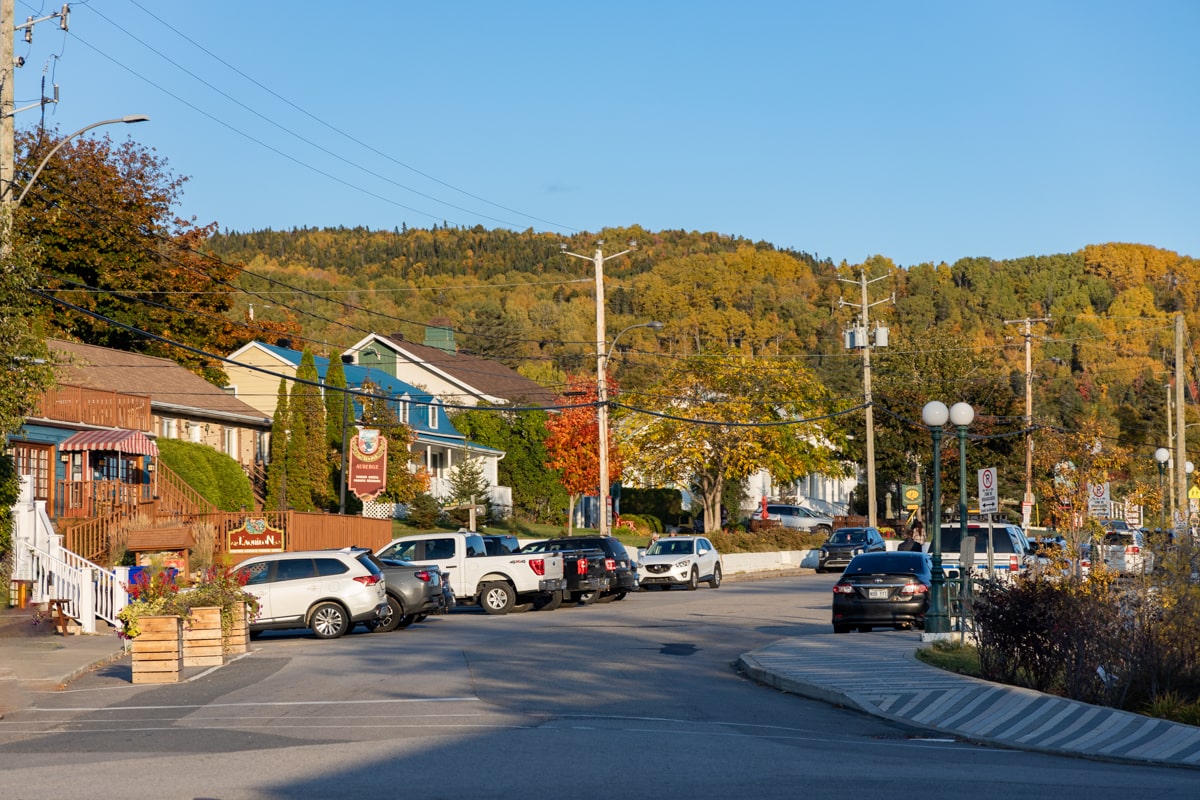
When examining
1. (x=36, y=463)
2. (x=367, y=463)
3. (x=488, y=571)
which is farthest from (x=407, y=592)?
(x=367, y=463)

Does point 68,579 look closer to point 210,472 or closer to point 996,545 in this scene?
point 210,472

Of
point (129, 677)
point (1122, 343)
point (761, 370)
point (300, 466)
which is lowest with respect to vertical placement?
point (129, 677)

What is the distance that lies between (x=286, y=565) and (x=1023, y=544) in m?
16.3

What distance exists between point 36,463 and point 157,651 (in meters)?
19.6

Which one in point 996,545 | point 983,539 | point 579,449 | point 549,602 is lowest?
point 549,602

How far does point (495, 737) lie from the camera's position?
1212cm

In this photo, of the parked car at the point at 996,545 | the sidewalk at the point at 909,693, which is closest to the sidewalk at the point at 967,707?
the sidewalk at the point at 909,693

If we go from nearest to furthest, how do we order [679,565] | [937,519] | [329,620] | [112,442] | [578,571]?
[937,519]
[329,620]
[578,571]
[112,442]
[679,565]

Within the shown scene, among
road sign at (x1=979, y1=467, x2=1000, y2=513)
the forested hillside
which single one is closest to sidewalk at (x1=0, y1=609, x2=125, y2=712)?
road sign at (x1=979, y1=467, x2=1000, y2=513)

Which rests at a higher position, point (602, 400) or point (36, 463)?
point (602, 400)

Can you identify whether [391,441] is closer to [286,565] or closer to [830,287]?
[286,565]

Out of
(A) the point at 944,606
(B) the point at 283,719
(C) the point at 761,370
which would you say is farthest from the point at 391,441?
(B) the point at 283,719

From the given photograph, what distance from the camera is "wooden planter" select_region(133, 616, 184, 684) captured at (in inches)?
698

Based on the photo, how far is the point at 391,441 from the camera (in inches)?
2141
